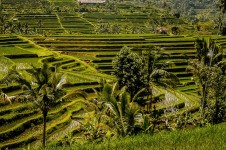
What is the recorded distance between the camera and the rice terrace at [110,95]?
45.7ft

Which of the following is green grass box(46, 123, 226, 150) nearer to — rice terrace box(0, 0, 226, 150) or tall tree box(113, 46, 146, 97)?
rice terrace box(0, 0, 226, 150)

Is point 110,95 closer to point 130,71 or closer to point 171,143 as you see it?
point 171,143

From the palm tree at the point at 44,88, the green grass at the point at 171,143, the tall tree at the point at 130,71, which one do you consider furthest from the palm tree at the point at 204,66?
the green grass at the point at 171,143

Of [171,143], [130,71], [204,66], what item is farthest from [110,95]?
[130,71]

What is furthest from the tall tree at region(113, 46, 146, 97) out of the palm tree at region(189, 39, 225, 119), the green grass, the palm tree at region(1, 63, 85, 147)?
the green grass

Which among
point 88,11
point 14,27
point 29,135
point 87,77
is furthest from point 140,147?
point 88,11

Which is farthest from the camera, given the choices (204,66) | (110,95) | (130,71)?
(130,71)

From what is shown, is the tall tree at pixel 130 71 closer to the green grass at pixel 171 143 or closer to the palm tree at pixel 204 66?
the palm tree at pixel 204 66

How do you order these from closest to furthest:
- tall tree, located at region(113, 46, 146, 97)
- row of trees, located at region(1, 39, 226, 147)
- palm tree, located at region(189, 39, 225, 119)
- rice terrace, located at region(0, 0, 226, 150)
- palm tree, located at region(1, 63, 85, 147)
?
rice terrace, located at region(0, 0, 226, 150), row of trees, located at region(1, 39, 226, 147), palm tree, located at region(1, 63, 85, 147), palm tree, located at region(189, 39, 225, 119), tall tree, located at region(113, 46, 146, 97)

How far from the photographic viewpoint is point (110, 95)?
51.0 feet

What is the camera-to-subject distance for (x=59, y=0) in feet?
476

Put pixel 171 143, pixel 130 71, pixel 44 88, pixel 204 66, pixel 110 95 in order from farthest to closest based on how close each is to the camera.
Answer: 1. pixel 130 71
2. pixel 204 66
3. pixel 44 88
4. pixel 110 95
5. pixel 171 143

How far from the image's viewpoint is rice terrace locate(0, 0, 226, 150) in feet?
45.7

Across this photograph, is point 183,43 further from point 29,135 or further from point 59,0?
point 59,0
